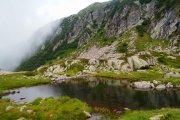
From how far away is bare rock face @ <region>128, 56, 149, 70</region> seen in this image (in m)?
185

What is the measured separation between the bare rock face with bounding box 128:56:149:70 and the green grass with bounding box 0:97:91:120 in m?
112

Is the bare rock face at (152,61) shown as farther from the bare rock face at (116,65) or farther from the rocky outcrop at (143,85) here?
the rocky outcrop at (143,85)

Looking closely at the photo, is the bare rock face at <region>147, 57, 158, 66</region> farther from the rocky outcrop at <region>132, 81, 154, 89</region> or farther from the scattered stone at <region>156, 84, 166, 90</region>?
the scattered stone at <region>156, 84, 166, 90</region>

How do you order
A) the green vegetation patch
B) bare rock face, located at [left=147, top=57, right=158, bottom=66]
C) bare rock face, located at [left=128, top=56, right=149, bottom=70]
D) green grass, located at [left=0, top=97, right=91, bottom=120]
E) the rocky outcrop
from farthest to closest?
bare rock face, located at [left=147, top=57, right=158, bottom=66] < bare rock face, located at [left=128, top=56, right=149, bottom=70] < the green vegetation patch < the rocky outcrop < green grass, located at [left=0, top=97, right=91, bottom=120]

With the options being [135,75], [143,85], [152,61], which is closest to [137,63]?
[152,61]

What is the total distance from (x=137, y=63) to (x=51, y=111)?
122 m

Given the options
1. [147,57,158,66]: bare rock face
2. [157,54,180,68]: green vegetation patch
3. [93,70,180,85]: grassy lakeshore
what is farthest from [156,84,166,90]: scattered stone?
[147,57,158,66]: bare rock face

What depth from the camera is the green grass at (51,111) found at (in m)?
68.0

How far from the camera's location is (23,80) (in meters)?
172

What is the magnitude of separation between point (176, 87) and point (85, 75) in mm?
79745

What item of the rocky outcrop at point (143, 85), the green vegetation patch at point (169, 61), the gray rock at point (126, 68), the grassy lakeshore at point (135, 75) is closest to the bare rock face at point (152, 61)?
the green vegetation patch at point (169, 61)

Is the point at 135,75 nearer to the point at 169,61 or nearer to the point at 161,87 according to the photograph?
the point at 169,61

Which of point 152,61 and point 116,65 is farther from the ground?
point 152,61

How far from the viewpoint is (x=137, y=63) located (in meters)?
187
